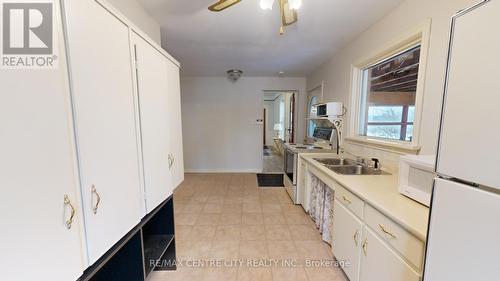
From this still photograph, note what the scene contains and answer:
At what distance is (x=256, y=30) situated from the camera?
2.32 meters

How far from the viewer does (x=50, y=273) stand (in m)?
0.69

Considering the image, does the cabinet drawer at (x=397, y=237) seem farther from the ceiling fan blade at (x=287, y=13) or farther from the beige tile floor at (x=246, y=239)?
the ceiling fan blade at (x=287, y=13)

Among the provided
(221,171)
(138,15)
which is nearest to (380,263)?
(138,15)

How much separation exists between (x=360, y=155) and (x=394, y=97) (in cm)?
76

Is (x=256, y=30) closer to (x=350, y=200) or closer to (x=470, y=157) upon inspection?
(x=350, y=200)

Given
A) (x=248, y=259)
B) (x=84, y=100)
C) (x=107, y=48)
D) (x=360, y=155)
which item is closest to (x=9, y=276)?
(x=84, y=100)

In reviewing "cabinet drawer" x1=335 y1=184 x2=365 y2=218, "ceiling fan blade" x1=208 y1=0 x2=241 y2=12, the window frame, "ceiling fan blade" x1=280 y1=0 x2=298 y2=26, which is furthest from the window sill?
"ceiling fan blade" x1=208 y1=0 x2=241 y2=12

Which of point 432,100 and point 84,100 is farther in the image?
point 432,100

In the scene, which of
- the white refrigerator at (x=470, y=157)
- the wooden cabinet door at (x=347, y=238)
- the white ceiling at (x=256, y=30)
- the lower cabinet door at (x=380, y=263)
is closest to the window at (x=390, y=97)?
the white ceiling at (x=256, y=30)

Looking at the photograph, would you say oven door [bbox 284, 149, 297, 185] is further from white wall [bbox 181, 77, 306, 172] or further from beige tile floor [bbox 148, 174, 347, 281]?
white wall [bbox 181, 77, 306, 172]

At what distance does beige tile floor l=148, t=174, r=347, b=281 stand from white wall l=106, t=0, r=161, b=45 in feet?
7.28

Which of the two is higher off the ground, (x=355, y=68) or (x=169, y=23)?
(x=169, y=23)

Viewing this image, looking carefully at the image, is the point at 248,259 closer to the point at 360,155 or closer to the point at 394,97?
the point at 360,155

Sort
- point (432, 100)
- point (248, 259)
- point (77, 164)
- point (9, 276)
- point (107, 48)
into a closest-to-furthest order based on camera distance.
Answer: point (9, 276) < point (77, 164) < point (107, 48) < point (432, 100) < point (248, 259)
